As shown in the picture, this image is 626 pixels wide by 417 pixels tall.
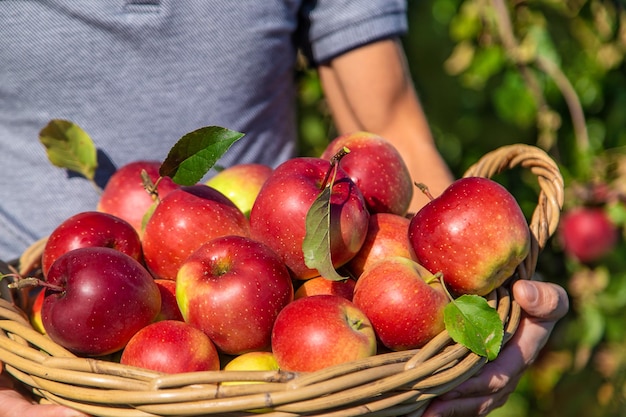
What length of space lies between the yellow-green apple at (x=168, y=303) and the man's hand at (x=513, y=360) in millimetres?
377

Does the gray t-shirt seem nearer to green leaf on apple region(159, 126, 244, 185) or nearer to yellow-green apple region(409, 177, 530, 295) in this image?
green leaf on apple region(159, 126, 244, 185)

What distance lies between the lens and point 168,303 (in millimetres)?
1049

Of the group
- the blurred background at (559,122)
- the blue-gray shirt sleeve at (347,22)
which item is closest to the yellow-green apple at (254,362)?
the blue-gray shirt sleeve at (347,22)

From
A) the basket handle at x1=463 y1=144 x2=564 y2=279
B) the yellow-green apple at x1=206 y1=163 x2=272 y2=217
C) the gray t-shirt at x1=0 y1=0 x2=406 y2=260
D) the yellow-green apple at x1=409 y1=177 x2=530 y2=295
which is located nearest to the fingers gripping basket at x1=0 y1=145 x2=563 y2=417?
the yellow-green apple at x1=409 y1=177 x2=530 y2=295

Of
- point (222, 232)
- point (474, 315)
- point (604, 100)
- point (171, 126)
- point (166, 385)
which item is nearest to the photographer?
point (166, 385)

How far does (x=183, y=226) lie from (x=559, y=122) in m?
1.61

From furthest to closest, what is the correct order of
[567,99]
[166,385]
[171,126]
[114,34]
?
1. [567,99]
2. [171,126]
3. [114,34]
4. [166,385]

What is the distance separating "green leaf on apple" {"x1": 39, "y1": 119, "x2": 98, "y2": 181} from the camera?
1.30 m

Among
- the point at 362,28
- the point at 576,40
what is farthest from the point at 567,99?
the point at 362,28

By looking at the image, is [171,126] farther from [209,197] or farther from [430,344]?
[430,344]

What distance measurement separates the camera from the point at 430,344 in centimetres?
90

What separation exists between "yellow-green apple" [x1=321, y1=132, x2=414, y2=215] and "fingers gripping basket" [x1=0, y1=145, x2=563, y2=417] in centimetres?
29

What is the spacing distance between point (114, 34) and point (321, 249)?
0.65 meters

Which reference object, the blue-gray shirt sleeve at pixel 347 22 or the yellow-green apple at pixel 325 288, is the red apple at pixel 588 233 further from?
the yellow-green apple at pixel 325 288
